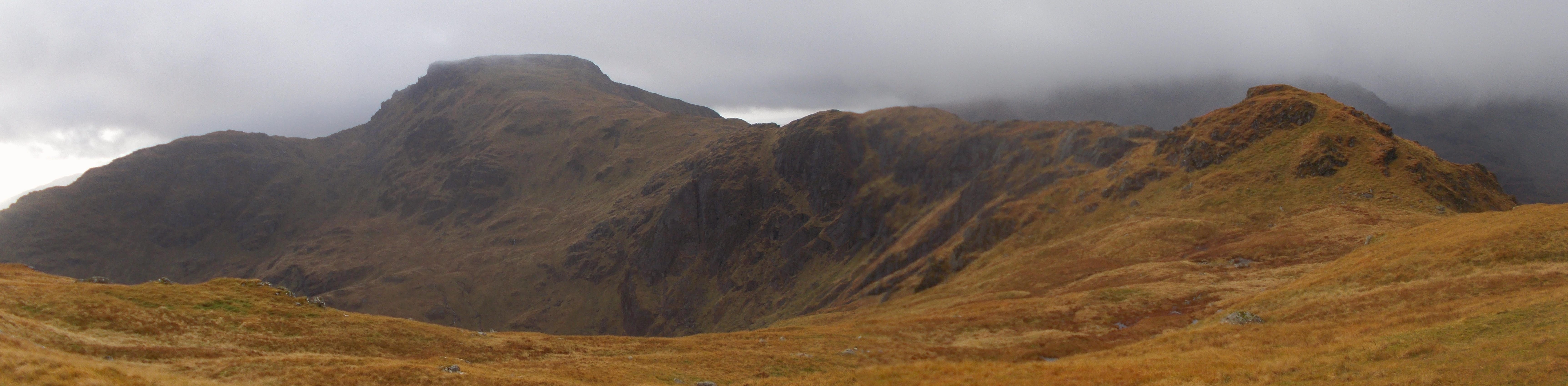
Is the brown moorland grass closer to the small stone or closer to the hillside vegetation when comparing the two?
the hillside vegetation

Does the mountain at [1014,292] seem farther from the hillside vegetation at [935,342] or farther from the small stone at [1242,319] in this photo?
the small stone at [1242,319]

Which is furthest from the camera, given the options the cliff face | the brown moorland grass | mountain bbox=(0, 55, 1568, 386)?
the cliff face

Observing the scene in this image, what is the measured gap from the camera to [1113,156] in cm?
11394

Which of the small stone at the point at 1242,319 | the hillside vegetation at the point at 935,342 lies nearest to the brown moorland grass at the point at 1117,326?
the hillside vegetation at the point at 935,342

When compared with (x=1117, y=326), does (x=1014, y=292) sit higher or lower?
lower

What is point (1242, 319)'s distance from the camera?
40.1 metres

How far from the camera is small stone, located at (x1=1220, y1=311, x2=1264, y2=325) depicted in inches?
1554

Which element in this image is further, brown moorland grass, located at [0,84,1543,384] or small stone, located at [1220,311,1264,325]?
small stone, located at [1220,311,1264,325]

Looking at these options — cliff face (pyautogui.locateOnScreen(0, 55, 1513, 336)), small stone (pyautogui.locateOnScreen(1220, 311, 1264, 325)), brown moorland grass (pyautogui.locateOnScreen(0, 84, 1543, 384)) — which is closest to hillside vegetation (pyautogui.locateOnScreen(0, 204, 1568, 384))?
brown moorland grass (pyautogui.locateOnScreen(0, 84, 1543, 384))

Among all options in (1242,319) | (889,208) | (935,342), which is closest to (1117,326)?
(1242,319)

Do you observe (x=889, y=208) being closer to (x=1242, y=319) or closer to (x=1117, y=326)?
(x=1117, y=326)

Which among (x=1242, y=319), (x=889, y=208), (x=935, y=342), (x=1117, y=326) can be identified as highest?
(x=889, y=208)

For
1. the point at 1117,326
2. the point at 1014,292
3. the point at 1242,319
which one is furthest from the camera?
the point at 1014,292

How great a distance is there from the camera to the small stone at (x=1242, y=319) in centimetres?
3947
